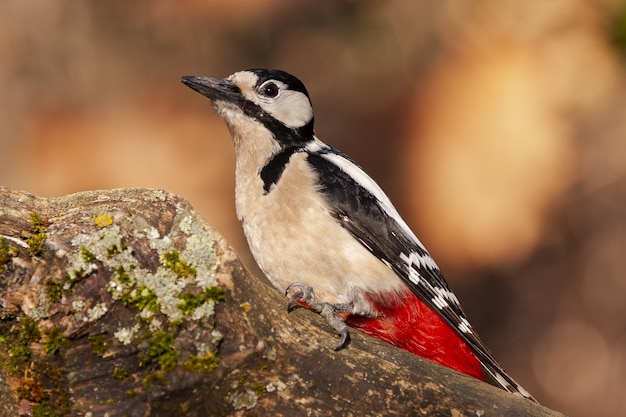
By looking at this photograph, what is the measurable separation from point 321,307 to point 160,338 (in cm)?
88

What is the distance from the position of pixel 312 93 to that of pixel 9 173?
2505 millimetres

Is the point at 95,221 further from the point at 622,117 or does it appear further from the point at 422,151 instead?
the point at 622,117

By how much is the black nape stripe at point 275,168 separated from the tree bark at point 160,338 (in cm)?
108

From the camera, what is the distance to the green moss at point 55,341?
1.98 m

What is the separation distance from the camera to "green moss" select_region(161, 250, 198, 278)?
2.12m

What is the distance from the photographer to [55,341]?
199 centimetres

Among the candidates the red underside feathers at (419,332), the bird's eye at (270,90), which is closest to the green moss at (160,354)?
the red underside feathers at (419,332)

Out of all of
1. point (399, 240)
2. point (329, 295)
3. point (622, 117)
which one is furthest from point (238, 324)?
point (622, 117)

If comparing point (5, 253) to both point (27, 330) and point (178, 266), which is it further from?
point (178, 266)

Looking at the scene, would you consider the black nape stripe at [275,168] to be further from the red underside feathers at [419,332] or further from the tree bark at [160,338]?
the tree bark at [160,338]

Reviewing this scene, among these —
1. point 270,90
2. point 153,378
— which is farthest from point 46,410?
point 270,90

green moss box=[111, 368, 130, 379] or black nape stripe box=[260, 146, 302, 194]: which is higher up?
black nape stripe box=[260, 146, 302, 194]

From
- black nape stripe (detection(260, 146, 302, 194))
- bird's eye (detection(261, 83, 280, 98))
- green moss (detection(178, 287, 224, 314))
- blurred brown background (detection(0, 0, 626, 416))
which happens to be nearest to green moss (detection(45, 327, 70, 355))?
green moss (detection(178, 287, 224, 314))

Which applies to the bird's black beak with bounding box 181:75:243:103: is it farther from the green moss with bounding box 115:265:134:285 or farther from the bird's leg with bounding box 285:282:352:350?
the green moss with bounding box 115:265:134:285
